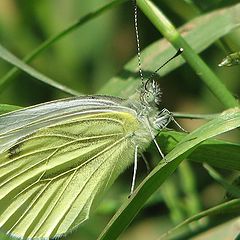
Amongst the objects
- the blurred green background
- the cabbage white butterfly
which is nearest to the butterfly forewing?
the cabbage white butterfly

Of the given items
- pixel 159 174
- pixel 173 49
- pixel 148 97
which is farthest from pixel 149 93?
pixel 159 174

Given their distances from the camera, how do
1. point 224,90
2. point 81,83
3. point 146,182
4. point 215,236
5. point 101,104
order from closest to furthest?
point 146,182 → point 224,90 → point 101,104 → point 215,236 → point 81,83

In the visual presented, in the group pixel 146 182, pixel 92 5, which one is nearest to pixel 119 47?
pixel 92 5

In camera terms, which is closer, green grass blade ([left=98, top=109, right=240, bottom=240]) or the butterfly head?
green grass blade ([left=98, top=109, right=240, bottom=240])

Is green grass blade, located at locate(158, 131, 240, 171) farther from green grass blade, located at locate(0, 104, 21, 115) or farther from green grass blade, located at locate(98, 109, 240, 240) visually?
green grass blade, located at locate(0, 104, 21, 115)

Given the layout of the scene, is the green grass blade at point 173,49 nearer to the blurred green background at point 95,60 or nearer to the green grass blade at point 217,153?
the green grass blade at point 217,153

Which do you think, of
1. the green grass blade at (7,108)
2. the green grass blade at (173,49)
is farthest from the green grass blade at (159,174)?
the green grass blade at (173,49)

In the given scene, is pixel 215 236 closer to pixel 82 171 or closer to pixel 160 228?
pixel 82 171
